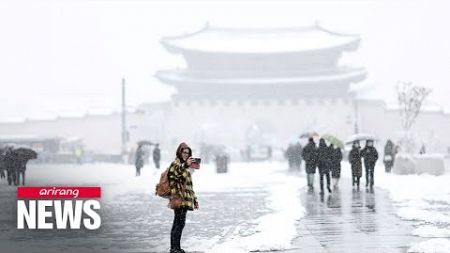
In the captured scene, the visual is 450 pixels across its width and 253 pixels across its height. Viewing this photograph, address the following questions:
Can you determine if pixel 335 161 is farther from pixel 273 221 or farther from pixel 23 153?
pixel 23 153

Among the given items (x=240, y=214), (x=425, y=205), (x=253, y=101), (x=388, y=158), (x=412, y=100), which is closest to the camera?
(x=240, y=214)

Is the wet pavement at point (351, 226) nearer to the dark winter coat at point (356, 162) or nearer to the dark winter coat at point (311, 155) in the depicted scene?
the dark winter coat at point (311, 155)

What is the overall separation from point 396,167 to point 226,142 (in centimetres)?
3166

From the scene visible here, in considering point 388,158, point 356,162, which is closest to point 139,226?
point 356,162

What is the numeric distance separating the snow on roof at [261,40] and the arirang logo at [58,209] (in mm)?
41858

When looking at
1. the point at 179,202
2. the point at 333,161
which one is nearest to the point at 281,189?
the point at 333,161

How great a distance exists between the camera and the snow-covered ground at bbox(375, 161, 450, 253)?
7.95 meters

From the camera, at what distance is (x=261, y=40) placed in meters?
60.8

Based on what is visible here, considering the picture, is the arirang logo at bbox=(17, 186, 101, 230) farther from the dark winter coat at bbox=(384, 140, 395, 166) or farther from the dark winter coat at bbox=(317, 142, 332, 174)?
Result: the dark winter coat at bbox=(384, 140, 395, 166)

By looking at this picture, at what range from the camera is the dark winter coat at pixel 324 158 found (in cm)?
1524

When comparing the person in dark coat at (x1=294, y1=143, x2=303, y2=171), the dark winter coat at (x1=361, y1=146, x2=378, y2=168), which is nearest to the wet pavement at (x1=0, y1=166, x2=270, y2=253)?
the dark winter coat at (x1=361, y1=146, x2=378, y2=168)

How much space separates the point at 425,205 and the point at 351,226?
3.37 m

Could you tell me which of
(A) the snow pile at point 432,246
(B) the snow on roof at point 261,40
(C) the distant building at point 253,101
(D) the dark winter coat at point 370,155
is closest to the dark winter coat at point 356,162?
(D) the dark winter coat at point 370,155

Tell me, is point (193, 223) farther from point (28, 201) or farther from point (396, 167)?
point (396, 167)
